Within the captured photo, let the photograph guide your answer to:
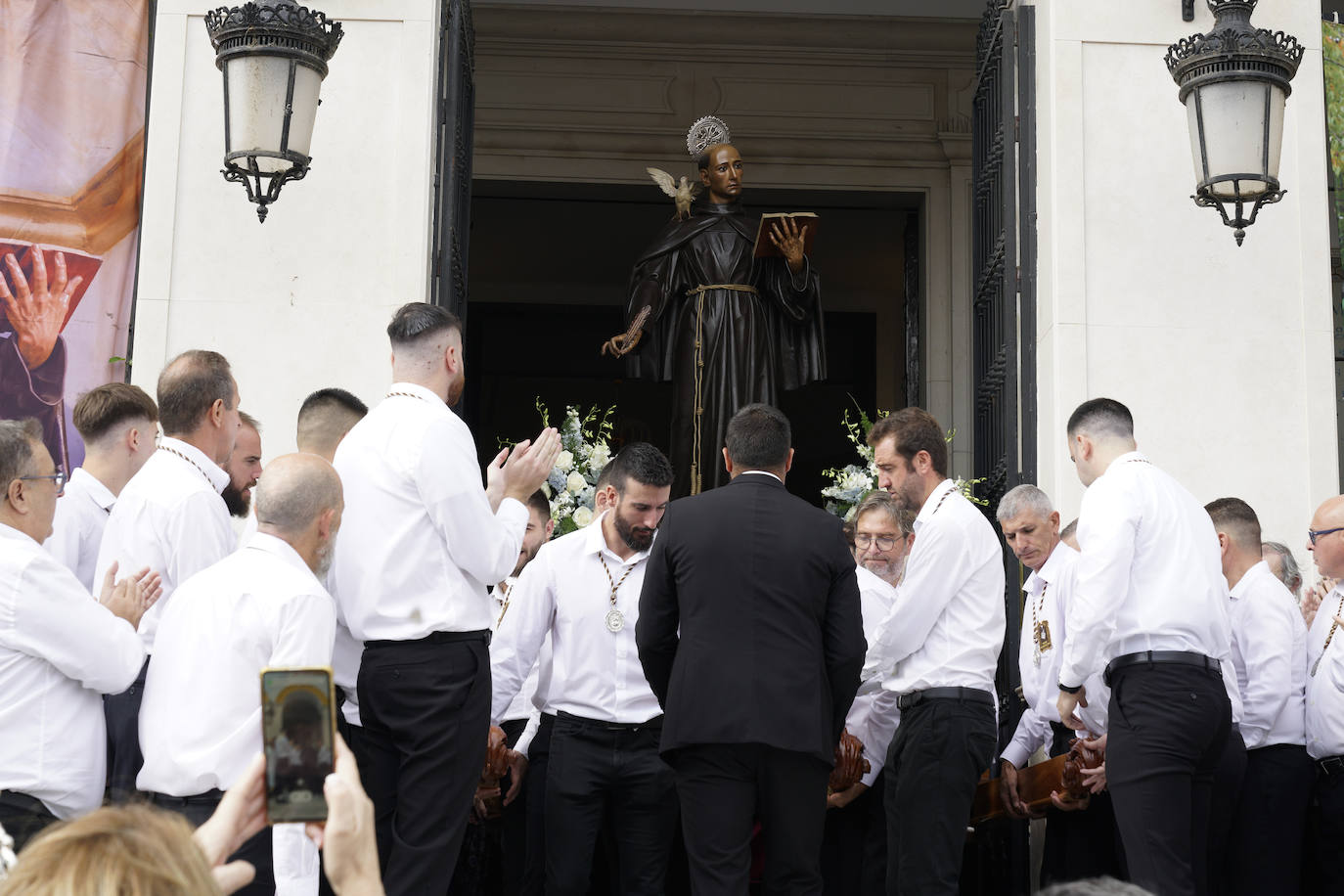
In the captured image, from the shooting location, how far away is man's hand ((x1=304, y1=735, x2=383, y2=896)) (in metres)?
2.14

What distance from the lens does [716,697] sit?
529 centimetres

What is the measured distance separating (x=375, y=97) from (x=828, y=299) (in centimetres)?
804

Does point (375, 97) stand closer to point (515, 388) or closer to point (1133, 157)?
point (1133, 157)

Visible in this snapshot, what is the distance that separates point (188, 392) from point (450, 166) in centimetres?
312

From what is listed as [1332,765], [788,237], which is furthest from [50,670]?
[788,237]

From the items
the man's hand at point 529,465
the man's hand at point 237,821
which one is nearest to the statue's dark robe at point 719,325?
the man's hand at point 529,465

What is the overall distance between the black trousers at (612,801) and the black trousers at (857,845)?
2.57 feet

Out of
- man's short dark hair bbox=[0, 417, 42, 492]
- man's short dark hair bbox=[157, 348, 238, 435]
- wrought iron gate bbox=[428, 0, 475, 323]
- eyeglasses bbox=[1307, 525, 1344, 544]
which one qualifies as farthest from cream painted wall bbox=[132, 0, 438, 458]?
eyeglasses bbox=[1307, 525, 1344, 544]

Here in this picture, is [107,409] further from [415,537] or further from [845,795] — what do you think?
[845,795]

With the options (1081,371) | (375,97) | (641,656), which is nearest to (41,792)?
(641,656)

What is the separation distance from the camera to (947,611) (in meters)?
5.96

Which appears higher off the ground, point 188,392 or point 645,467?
point 188,392

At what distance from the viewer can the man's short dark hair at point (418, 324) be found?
541 centimetres

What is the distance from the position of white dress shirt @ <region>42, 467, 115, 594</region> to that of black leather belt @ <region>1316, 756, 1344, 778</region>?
15.3 ft
